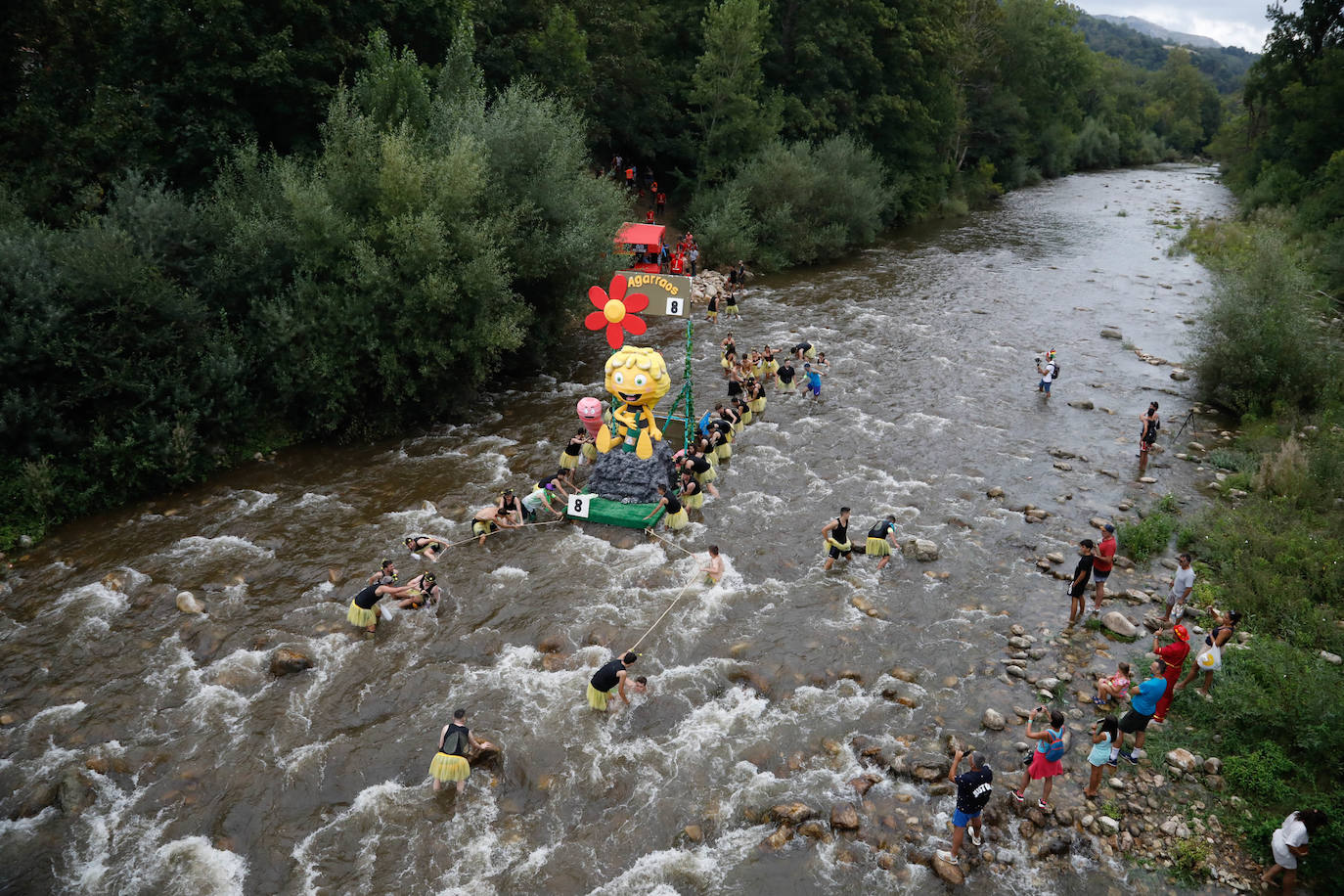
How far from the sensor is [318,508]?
751 inches

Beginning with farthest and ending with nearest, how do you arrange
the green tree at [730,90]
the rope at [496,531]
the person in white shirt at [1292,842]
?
the green tree at [730,90] → the rope at [496,531] → the person in white shirt at [1292,842]

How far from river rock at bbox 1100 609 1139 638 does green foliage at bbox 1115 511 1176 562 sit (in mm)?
2850

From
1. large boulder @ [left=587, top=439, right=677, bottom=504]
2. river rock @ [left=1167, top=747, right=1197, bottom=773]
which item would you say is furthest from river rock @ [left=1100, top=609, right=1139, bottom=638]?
large boulder @ [left=587, top=439, right=677, bottom=504]

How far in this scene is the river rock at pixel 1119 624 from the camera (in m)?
15.0

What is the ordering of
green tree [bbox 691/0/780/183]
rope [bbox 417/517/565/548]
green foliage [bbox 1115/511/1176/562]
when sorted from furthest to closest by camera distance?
green tree [bbox 691/0/780/183], rope [bbox 417/517/565/548], green foliage [bbox 1115/511/1176/562]

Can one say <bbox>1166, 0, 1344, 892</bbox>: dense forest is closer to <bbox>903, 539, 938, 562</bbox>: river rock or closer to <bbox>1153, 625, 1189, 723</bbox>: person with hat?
<bbox>1153, 625, 1189, 723</bbox>: person with hat

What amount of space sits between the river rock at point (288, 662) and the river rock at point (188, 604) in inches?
98.2

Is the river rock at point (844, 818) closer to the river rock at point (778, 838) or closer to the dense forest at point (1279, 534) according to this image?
the river rock at point (778, 838)

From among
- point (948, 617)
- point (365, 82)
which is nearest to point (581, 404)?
point (948, 617)

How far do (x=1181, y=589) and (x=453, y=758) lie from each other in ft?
44.4

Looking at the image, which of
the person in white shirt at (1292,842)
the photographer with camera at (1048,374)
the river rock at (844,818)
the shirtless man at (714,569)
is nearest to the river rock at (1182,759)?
the person in white shirt at (1292,842)

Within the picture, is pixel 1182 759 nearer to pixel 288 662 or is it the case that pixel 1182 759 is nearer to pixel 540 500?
pixel 540 500

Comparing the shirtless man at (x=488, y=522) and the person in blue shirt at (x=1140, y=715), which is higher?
the person in blue shirt at (x=1140, y=715)

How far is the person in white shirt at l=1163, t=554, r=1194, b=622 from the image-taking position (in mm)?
14594
